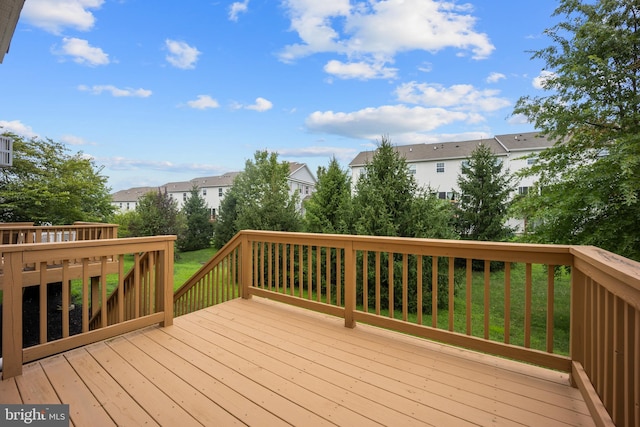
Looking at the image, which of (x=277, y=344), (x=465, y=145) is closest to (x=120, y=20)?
(x=277, y=344)

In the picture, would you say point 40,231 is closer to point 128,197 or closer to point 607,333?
point 607,333

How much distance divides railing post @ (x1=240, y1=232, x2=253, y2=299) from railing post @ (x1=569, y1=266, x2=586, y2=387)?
3424 mm

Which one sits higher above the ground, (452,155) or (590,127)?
(452,155)

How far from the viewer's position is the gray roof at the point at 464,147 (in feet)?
68.1

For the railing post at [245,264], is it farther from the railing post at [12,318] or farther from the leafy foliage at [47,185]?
the leafy foliage at [47,185]

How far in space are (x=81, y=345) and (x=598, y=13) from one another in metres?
9.01

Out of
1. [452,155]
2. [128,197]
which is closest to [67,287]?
[452,155]

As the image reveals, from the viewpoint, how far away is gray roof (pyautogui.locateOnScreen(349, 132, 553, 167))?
2075 centimetres

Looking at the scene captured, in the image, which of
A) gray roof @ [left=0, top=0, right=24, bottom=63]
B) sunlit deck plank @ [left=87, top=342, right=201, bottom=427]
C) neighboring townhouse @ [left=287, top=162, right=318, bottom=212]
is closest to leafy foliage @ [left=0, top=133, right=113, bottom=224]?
gray roof @ [left=0, top=0, right=24, bottom=63]

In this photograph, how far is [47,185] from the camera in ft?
38.4

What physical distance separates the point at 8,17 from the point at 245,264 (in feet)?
14.2

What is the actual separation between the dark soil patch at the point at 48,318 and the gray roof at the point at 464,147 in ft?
55.5

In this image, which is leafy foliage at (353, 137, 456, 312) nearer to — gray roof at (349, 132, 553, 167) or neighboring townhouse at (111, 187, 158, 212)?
gray roof at (349, 132, 553, 167)

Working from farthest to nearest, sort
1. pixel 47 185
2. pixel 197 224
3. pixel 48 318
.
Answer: pixel 197 224 → pixel 47 185 → pixel 48 318
